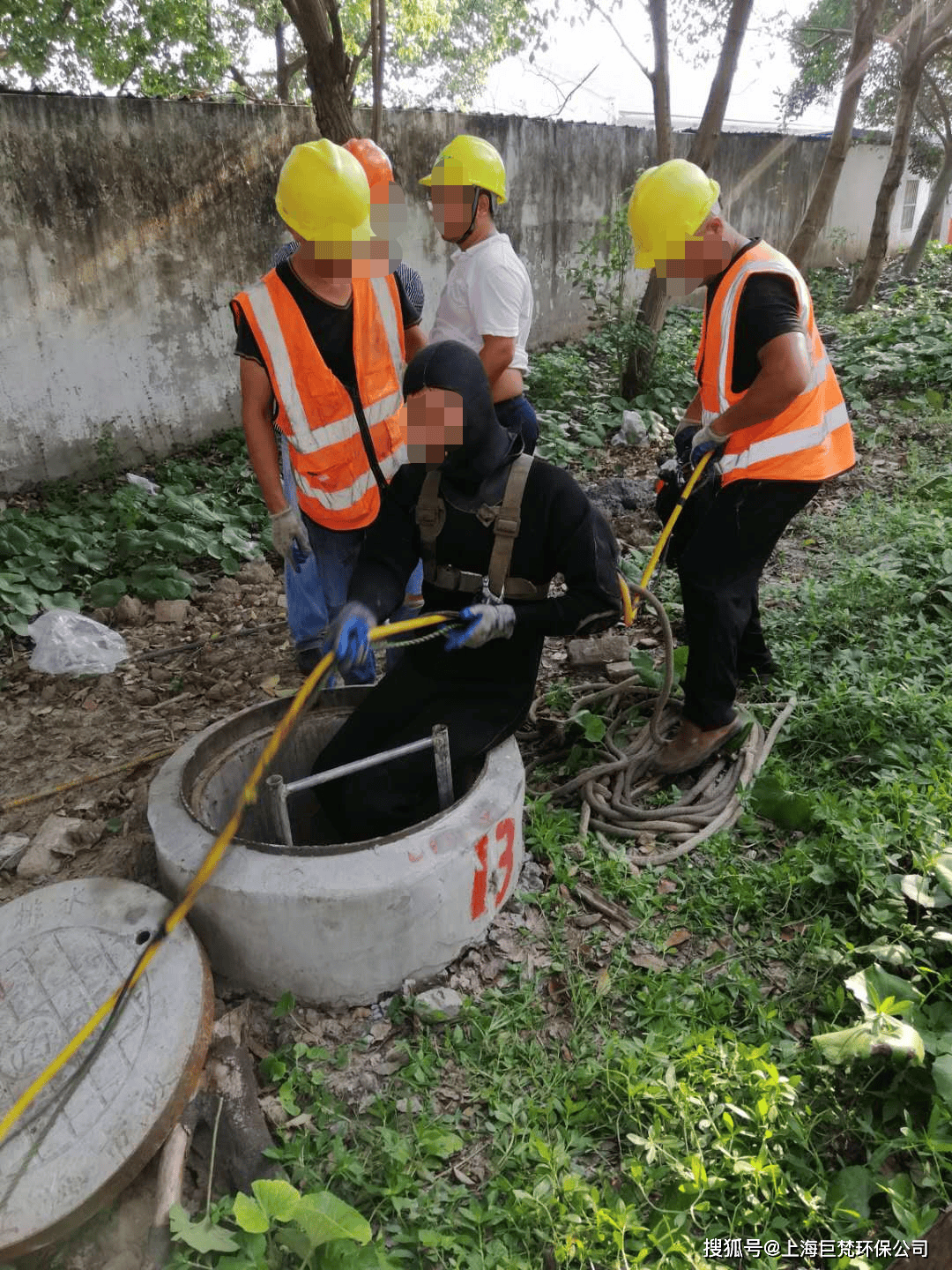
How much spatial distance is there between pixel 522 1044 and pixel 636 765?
1284 millimetres

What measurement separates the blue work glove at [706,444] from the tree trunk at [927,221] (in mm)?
13763

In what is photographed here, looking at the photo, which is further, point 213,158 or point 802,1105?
point 213,158

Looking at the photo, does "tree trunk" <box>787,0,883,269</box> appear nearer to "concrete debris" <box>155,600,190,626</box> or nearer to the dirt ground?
the dirt ground

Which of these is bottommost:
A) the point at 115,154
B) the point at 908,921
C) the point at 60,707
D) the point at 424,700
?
the point at 60,707

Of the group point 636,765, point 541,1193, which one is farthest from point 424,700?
point 541,1193

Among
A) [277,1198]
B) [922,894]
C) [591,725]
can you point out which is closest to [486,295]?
[591,725]

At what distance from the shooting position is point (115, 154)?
5473 mm

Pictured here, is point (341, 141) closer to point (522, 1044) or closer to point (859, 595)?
point (859, 595)

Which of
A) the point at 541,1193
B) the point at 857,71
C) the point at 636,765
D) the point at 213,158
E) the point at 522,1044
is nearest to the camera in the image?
the point at 541,1193

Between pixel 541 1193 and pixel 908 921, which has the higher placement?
pixel 908 921

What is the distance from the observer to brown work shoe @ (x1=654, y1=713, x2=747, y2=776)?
3244 mm

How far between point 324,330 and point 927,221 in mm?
15099

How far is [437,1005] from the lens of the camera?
2373mm

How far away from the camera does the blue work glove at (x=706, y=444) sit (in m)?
2.96
